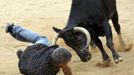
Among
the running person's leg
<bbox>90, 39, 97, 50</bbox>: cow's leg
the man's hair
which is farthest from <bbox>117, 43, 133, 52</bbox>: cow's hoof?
the man's hair

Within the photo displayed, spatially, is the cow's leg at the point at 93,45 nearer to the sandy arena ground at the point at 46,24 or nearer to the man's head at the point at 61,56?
the sandy arena ground at the point at 46,24

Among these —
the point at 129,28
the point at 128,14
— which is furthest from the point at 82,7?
the point at 128,14

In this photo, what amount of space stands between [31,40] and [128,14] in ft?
16.4

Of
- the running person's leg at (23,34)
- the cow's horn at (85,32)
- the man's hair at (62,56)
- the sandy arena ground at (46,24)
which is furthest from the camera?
the sandy arena ground at (46,24)

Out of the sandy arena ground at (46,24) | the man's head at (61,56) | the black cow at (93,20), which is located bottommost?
the sandy arena ground at (46,24)

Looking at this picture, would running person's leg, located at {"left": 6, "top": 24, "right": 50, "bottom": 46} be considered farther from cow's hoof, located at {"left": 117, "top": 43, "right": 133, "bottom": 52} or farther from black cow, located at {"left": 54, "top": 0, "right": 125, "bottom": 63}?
cow's hoof, located at {"left": 117, "top": 43, "right": 133, "bottom": 52}

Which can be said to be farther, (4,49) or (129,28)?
(129,28)

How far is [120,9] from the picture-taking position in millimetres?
12734

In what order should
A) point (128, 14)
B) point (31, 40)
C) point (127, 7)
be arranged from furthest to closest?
point (127, 7)
point (128, 14)
point (31, 40)

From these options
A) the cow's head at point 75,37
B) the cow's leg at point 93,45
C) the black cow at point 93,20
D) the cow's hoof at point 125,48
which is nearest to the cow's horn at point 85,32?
the cow's head at point 75,37

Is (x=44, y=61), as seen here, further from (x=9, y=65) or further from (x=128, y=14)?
(x=128, y=14)

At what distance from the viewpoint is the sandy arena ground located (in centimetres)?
799

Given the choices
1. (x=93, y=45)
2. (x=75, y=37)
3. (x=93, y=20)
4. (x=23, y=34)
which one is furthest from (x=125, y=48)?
(x=23, y=34)

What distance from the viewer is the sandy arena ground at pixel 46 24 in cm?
799
